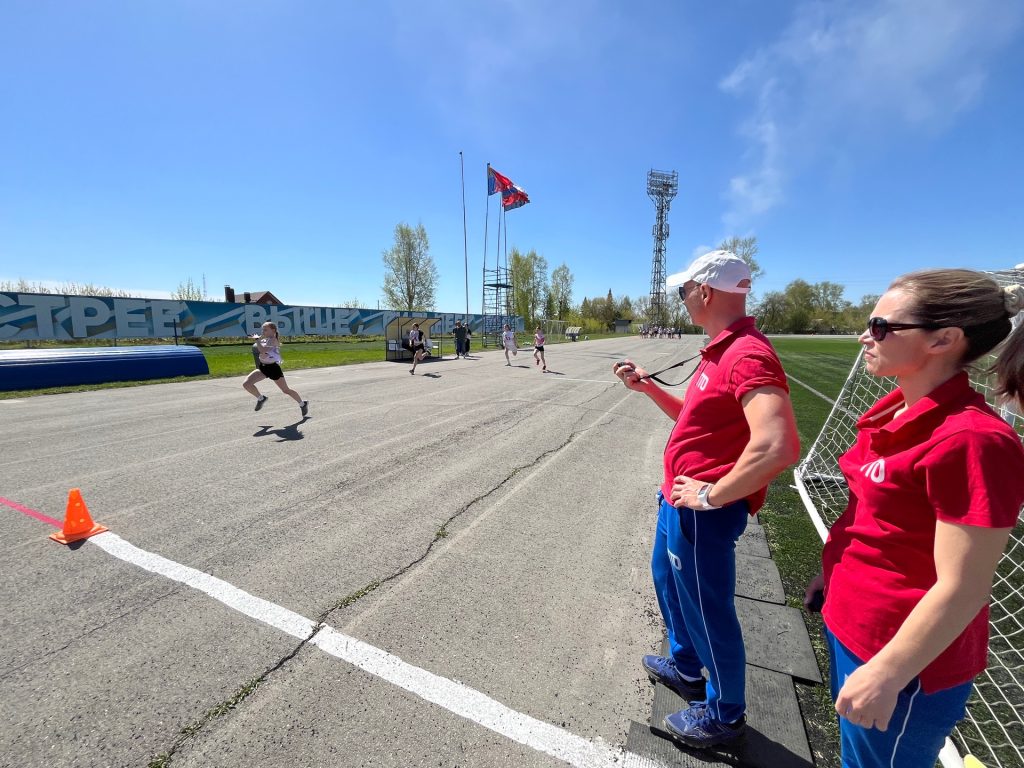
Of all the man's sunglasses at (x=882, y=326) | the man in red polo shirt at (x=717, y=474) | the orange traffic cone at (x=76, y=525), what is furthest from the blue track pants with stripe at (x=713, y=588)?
the orange traffic cone at (x=76, y=525)

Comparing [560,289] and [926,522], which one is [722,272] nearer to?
[926,522]

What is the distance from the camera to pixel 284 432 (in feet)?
22.4

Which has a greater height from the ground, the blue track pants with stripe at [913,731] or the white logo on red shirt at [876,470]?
the white logo on red shirt at [876,470]

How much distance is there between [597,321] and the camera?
9194 cm

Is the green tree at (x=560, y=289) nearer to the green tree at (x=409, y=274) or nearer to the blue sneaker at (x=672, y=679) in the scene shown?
the green tree at (x=409, y=274)

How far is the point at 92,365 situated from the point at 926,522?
→ 14778mm

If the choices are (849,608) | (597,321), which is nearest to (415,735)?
(849,608)

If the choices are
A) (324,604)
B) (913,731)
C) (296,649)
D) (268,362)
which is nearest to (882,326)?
(913,731)

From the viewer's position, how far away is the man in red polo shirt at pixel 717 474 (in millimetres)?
1578

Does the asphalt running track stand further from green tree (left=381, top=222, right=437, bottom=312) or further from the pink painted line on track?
green tree (left=381, top=222, right=437, bottom=312)

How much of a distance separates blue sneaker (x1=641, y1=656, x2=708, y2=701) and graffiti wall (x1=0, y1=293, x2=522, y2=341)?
18.9 m

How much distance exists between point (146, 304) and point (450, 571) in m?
30.9

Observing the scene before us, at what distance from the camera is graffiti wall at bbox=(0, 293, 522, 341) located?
20938 millimetres

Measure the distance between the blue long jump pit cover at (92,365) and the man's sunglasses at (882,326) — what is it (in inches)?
574
